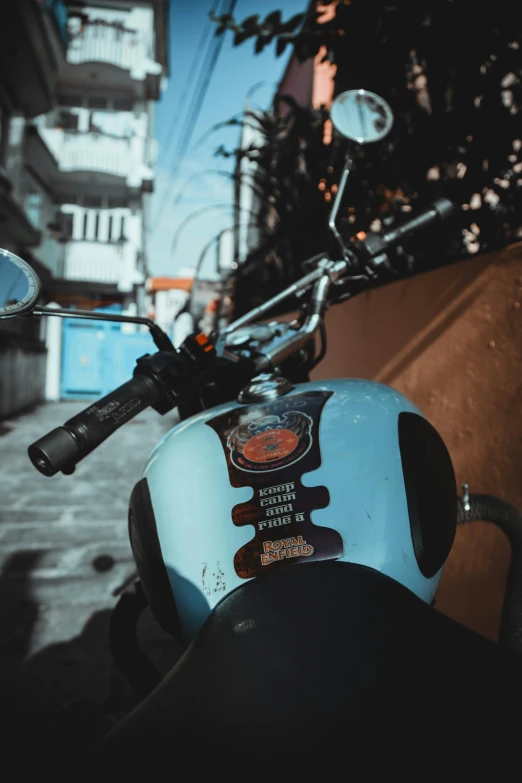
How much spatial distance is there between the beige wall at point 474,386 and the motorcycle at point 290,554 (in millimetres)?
392

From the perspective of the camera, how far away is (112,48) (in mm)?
17156

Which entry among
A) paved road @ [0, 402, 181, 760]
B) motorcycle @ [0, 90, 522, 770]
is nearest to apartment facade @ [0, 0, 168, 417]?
paved road @ [0, 402, 181, 760]

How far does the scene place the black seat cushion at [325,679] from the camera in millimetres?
418

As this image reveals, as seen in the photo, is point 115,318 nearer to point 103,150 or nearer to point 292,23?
point 292,23

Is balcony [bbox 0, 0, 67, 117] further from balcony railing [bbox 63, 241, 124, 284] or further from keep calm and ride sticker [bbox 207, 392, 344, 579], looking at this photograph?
keep calm and ride sticker [bbox 207, 392, 344, 579]

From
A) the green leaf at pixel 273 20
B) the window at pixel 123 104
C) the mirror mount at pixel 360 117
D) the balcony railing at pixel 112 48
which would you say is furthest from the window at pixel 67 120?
the mirror mount at pixel 360 117

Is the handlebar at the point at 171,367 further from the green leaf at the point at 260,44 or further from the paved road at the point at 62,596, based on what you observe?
the green leaf at the point at 260,44

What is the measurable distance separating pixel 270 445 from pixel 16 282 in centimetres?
48

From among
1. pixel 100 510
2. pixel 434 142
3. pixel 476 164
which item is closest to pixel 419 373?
pixel 476 164

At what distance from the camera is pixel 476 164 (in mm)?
2234

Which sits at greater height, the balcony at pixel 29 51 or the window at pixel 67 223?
the balcony at pixel 29 51

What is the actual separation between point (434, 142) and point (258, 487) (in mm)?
2213

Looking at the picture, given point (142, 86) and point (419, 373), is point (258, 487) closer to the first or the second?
point (419, 373)

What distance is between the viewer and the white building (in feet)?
55.4
